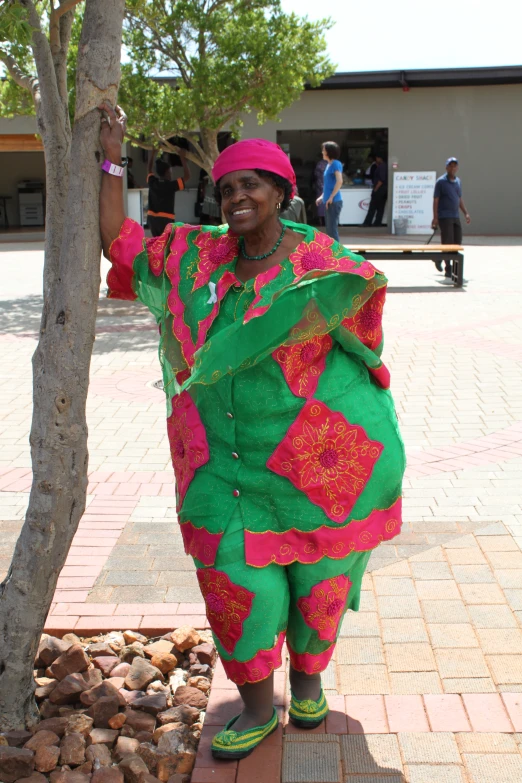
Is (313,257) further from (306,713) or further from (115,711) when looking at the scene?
(115,711)

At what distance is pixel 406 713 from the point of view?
3.09 metres

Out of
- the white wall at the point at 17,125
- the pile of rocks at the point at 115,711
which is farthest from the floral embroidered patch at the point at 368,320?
the white wall at the point at 17,125

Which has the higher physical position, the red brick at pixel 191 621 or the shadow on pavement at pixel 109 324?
the red brick at pixel 191 621

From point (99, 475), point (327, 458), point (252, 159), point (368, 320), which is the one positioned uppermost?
point (252, 159)

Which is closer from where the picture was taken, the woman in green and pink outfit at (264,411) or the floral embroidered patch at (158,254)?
the woman in green and pink outfit at (264,411)

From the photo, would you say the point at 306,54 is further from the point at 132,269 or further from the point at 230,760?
the point at 230,760

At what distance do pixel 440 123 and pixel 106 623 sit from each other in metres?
21.6

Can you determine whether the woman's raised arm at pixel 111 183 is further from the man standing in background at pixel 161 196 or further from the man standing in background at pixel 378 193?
the man standing in background at pixel 378 193

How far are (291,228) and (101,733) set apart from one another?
175cm

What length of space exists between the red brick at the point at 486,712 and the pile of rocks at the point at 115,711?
0.92 meters

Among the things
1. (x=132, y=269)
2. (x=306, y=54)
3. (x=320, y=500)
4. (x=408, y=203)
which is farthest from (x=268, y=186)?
(x=408, y=203)

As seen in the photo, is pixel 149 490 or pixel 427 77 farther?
pixel 427 77

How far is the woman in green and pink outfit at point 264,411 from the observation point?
8.57 feet

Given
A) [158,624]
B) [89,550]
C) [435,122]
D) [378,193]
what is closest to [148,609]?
[158,624]
